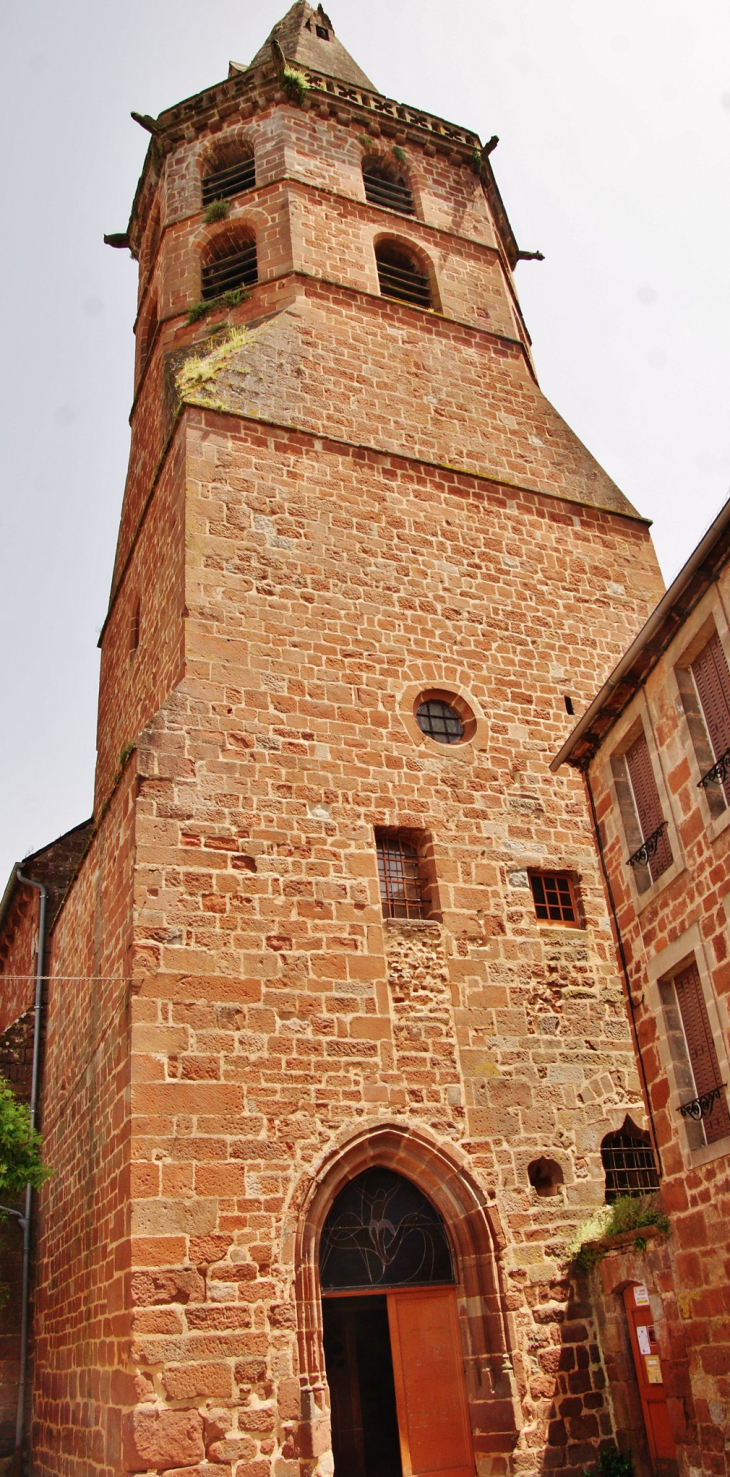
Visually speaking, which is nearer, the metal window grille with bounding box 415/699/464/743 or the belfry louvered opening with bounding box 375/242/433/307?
the metal window grille with bounding box 415/699/464/743

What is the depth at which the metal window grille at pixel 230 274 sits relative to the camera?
14625 mm

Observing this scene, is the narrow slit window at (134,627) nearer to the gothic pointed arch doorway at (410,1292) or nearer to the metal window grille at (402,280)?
the metal window grille at (402,280)

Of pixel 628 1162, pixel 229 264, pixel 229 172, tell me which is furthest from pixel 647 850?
pixel 229 172

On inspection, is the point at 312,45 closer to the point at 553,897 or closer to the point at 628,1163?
the point at 553,897

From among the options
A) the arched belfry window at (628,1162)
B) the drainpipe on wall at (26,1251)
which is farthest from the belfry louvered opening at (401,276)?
the arched belfry window at (628,1162)

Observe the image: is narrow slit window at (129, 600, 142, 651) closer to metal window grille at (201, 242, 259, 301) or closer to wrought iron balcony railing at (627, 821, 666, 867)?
metal window grille at (201, 242, 259, 301)

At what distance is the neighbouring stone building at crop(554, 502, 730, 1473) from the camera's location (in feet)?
25.4

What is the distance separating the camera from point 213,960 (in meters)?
8.92

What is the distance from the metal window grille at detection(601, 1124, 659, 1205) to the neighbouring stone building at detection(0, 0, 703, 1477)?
120 mm

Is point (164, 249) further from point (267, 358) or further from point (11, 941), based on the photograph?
point (11, 941)

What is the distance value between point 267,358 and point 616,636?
5.00 meters

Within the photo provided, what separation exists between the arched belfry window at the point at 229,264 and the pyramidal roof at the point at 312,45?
3.59 meters

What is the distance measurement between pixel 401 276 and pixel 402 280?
26 cm

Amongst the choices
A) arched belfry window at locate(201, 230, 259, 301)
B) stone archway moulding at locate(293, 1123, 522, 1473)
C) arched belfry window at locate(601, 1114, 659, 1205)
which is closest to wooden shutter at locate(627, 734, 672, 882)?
arched belfry window at locate(601, 1114, 659, 1205)
